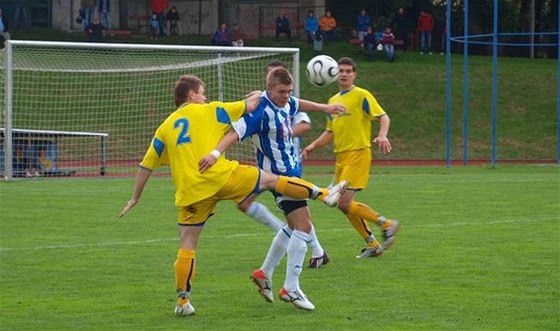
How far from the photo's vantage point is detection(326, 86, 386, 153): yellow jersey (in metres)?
12.7

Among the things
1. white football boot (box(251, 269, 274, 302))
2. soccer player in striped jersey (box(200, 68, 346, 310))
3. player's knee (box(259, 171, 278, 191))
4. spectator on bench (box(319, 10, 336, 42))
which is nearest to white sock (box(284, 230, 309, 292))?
soccer player in striped jersey (box(200, 68, 346, 310))

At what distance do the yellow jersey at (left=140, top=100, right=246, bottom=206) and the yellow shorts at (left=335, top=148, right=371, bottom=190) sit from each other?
358cm

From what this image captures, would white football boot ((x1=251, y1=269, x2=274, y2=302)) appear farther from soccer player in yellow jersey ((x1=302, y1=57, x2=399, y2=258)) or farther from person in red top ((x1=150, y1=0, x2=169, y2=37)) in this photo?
person in red top ((x1=150, y1=0, x2=169, y2=37))

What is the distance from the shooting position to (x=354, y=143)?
41.9 ft

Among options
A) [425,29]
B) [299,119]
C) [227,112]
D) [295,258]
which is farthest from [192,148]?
[425,29]

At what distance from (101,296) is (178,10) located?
40772 mm

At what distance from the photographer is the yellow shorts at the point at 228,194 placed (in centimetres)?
917

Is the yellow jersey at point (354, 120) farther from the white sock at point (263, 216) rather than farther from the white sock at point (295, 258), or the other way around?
the white sock at point (295, 258)

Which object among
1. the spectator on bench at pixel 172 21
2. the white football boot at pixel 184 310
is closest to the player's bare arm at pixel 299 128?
the white football boot at pixel 184 310

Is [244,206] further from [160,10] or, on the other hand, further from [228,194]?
[160,10]

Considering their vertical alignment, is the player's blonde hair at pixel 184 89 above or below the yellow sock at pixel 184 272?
above

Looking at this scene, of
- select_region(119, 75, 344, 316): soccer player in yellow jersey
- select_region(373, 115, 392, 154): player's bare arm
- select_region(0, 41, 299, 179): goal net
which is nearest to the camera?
select_region(119, 75, 344, 316): soccer player in yellow jersey

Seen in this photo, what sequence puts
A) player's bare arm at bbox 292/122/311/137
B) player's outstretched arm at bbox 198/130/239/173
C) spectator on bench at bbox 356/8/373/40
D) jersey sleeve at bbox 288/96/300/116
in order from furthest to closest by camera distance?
spectator on bench at bbox 356/8/373/40, player's bare arm at bbox 292/122/311/137, jersey sleeve at bbox 288/96/300/116, player's outstretched arm at bbox 198/130/239/173

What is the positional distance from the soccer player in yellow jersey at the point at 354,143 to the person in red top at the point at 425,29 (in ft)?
110
